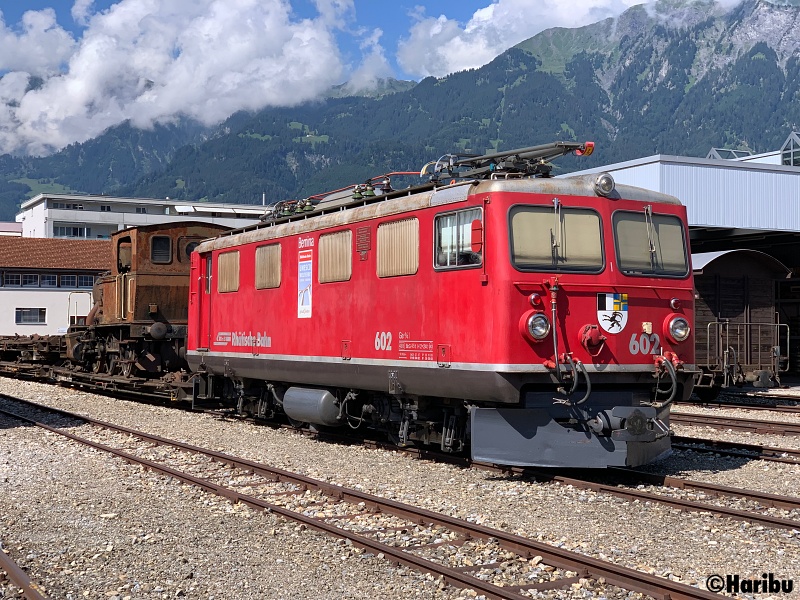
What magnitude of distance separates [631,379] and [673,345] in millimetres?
715

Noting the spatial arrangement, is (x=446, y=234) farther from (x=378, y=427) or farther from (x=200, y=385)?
(x=200, y=385)

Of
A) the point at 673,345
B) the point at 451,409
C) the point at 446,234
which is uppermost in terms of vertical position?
the point at 446,234

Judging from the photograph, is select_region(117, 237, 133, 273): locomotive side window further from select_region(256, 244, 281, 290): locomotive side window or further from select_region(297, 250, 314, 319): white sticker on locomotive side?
select_region(297, 250, 314, 319): white sticker on locomotive side

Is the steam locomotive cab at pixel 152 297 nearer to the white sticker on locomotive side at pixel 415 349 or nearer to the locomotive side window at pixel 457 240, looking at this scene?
the white sticker on locomotive side at pixel 415 349

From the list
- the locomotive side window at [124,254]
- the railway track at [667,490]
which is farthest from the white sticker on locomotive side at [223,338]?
the railway track at [667,490]

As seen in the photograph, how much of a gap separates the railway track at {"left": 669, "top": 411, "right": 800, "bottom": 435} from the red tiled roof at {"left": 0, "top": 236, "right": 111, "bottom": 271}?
135 ft

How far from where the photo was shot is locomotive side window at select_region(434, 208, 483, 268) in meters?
9.89

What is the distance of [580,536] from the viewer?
7605 mm

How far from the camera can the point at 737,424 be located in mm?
15367

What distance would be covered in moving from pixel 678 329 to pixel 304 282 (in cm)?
555

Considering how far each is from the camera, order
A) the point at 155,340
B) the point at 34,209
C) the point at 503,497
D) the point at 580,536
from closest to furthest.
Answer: the point at 580,536 < the point at 503,497 < the point at 155,340 < the point at 34,209

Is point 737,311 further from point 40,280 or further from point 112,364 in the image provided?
point 40,280

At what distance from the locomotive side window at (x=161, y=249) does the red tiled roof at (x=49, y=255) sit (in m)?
32.2

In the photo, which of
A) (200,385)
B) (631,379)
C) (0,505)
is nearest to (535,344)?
(631,379)
